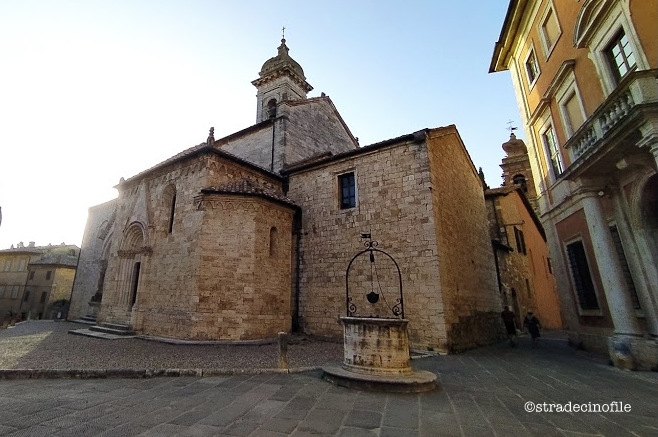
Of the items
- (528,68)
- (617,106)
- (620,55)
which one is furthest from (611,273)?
(528,68)

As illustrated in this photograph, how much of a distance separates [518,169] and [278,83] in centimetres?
2026

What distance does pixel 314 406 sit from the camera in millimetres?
4113

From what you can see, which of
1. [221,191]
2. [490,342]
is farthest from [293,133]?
[490,342]

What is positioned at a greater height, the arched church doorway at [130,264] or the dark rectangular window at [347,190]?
the dark rectangular window at [347,190]

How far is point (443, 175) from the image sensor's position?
11469 mm

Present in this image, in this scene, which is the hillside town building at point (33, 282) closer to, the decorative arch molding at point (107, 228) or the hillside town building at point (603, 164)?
the decorative arch molding at point (107, 228)

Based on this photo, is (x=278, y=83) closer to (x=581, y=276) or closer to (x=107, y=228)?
(x=107, y=228)

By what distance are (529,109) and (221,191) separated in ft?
41.9

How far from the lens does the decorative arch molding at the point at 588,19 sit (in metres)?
7.32

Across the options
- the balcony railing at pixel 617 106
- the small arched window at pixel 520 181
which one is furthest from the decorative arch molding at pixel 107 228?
the small arched window at pixel 520 181

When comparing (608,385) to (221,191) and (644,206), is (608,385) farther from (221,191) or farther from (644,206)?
(221,191)

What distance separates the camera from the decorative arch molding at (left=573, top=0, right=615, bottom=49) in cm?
732

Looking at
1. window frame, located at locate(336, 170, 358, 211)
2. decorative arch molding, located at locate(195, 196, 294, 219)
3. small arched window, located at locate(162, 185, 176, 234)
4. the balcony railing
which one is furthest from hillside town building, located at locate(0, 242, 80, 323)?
the balcony railing

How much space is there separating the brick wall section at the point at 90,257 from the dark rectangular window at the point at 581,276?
947 inches
